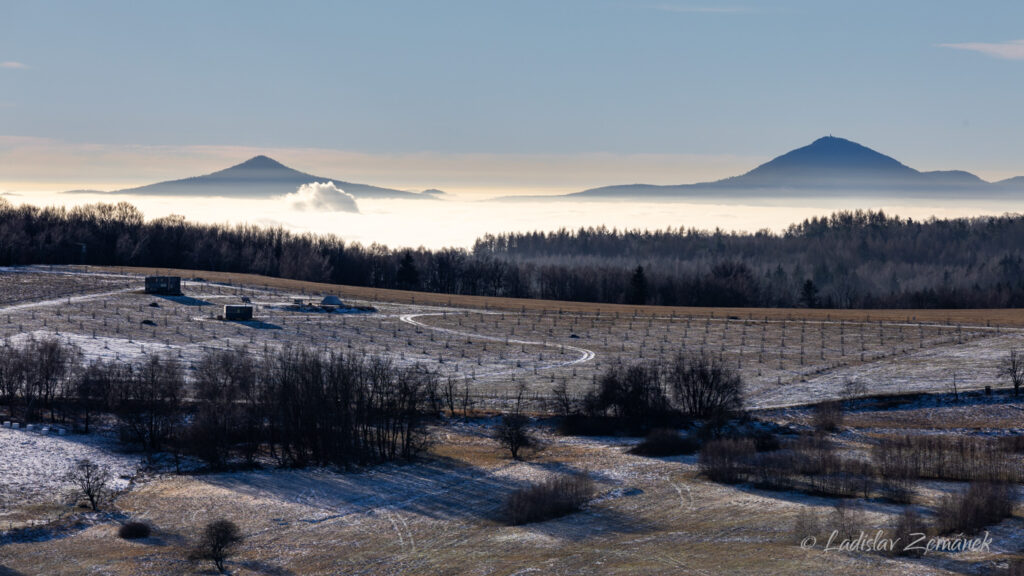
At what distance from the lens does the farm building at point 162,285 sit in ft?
372

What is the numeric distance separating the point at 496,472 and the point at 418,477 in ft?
12.3

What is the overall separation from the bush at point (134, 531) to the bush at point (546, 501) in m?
14.1

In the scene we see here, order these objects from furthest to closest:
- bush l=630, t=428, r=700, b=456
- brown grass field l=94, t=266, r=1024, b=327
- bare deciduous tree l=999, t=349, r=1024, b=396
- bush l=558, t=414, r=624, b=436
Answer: brown grass field l=94, t=266, r=1024, b=327
bare deciduous tree l=999, t=349, r=1024, b=396
bush l=558, t=414, r=624, b=436
bush l=630, t=428, r=700, b=456

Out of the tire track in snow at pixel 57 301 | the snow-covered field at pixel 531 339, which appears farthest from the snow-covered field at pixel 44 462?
the tire track in snow at pixel 57 301

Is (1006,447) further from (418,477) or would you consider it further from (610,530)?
(418,477)

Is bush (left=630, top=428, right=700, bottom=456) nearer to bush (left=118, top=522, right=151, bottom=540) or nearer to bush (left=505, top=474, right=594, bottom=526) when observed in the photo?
bush (left=505, top=474, right=594, bottom=526)

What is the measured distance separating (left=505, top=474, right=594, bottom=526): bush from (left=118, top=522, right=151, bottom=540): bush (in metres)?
14.1

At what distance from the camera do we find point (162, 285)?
113750mm

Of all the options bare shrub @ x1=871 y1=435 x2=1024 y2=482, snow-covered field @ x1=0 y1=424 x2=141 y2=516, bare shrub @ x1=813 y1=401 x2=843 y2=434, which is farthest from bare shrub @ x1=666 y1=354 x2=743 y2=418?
snow-covered field @ x1=0 y1=424 x2=141 y2=516

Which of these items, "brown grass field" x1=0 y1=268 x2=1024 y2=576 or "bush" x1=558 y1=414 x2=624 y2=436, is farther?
"bush" x1=558 y1=414 x2=624 y2=436

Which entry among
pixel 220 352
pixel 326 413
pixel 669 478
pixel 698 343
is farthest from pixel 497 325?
pixel 669 478

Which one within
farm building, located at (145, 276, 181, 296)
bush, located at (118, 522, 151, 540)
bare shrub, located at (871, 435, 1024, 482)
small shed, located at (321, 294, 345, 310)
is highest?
farm building, located at (145, 276, 181, 296)

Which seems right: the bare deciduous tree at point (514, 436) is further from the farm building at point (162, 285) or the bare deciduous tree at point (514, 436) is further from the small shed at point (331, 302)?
the farm building at point (162, 285)

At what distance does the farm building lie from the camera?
11338cm
